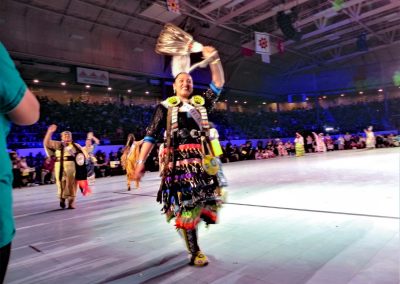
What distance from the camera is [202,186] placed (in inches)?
97.7

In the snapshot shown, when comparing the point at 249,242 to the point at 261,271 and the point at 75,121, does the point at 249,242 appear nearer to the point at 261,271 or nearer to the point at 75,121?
the point at 261,271

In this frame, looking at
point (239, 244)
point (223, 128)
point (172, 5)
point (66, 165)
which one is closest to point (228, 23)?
point (172, 5)

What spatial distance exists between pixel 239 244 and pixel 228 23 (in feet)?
54.6

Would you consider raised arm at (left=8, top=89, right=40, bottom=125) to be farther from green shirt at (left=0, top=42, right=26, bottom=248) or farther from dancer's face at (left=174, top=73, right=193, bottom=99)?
dancer's face at (left=174, top=73, right=193, bottom=99)

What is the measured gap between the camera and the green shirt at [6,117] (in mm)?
964

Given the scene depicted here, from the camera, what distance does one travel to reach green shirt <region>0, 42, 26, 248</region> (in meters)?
0.96

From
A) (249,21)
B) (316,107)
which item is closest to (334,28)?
(249,21)

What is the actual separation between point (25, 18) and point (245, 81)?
16532 millimetres

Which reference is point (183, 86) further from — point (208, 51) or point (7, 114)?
point (7, 114)

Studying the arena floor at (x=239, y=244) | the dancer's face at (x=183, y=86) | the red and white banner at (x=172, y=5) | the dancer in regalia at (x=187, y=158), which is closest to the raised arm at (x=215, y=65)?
the dancer in regalia at (x=187, y=158)

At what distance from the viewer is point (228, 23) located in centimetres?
1769

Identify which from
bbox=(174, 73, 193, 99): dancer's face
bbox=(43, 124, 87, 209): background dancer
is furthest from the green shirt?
bbox=(43, 124, 87, 209): background dancer

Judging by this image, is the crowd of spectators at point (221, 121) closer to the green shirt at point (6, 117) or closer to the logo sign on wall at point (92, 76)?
the logo sign on wall at point (92, 76)

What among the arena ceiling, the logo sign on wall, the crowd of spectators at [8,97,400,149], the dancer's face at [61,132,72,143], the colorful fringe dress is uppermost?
the arena ceiling
